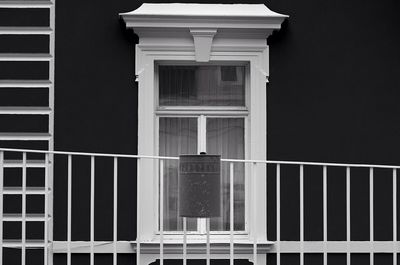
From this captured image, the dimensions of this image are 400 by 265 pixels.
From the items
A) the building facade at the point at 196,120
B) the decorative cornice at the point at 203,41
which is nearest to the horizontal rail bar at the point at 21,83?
the building facade at the point at 196,120

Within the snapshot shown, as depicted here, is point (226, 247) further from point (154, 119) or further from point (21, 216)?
point (21, 216)

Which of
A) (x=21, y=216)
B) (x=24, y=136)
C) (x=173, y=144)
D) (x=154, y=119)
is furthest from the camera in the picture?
(x=173, y=144)

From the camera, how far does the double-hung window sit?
7469mm

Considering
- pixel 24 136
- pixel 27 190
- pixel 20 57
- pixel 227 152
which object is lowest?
pixel 27 190

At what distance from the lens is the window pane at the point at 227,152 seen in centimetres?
748

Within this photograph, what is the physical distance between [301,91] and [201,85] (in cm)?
84

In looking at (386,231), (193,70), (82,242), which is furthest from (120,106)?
(386,231)

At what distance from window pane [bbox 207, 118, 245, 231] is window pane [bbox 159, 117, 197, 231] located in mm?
153

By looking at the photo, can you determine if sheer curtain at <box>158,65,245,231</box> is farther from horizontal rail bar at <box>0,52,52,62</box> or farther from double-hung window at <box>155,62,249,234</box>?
horizontal rail bar at <box>0,52,52,62</box>

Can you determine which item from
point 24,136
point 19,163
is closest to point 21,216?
Result: point 19,163

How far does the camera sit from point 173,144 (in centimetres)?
752

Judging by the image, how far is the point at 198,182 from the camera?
561 cm

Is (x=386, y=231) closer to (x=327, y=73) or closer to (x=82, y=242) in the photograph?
(x=327, y=73)

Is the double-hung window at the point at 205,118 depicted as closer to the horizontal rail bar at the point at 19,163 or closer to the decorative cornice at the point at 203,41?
the decorative cornice at the point at 203,41
